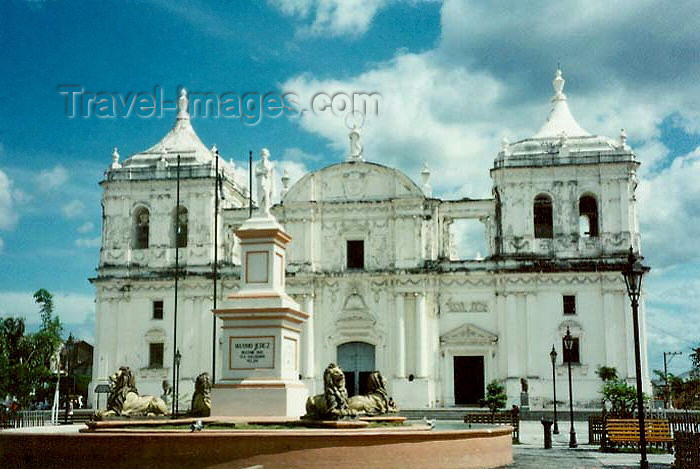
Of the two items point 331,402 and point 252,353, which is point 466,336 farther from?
point 331,402

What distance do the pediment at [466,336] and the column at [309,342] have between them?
651 cm

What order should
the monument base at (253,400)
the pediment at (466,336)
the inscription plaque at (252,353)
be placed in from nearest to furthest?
1. the monument base at (253,400)
2. the inscription plaque at (252,353)
3. the pediment at (466,336)

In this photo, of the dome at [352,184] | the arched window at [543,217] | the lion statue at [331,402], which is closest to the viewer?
the lion statue at [331,402]

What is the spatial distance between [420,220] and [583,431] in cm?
1472

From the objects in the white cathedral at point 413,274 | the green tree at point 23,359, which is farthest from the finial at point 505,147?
the green tree at point 23,359

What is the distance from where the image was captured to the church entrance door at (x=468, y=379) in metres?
42.0

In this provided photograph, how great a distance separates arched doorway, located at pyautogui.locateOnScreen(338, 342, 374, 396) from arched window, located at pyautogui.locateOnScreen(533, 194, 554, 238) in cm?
1059

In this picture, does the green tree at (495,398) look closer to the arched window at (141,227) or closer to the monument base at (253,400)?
the monument base at (253,400)

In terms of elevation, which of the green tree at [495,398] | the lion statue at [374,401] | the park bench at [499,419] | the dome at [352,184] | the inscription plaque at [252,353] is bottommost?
the park bench at [499,419]

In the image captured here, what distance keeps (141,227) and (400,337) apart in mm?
15550

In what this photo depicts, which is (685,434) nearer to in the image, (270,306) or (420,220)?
(270,306)

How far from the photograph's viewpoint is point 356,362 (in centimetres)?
4256

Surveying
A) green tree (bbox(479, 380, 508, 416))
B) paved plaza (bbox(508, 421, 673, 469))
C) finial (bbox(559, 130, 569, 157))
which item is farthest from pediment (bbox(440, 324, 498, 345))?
paved plaza (bbox(508, 421, 673, 469))

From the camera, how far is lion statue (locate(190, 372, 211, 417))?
17.8 m
